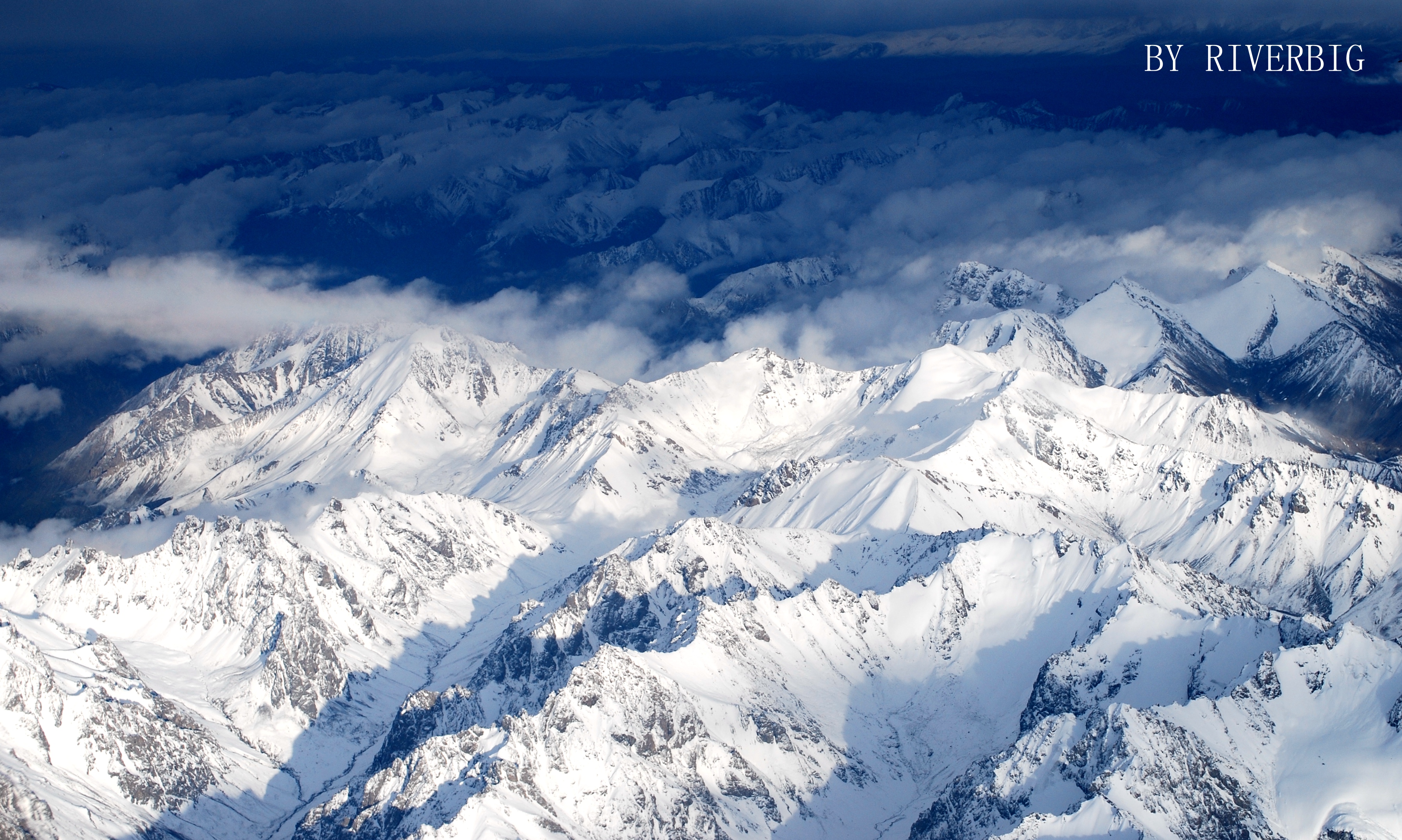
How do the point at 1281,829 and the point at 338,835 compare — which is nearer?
the point at 1281,829

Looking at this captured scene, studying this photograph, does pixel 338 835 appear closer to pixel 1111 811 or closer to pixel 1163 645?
pixel 1111 811

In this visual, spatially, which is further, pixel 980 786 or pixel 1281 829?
pixel 980 786

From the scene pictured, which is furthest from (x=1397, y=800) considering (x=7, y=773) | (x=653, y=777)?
(x=7, y=773)

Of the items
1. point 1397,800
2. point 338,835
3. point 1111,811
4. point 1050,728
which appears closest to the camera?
point 1111,811

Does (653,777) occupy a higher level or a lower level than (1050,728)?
lower

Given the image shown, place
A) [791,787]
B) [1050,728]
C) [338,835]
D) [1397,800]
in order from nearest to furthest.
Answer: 1. [1397,800]
2. [1050,728]
3. [338,835]
4. [791,787]

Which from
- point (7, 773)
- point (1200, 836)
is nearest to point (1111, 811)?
point (1200, 836)

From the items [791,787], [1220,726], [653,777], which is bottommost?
[791,787]

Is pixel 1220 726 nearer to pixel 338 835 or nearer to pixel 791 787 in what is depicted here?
pixel 791 787

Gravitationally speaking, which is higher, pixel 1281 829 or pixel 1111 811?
pixel 1111 811
